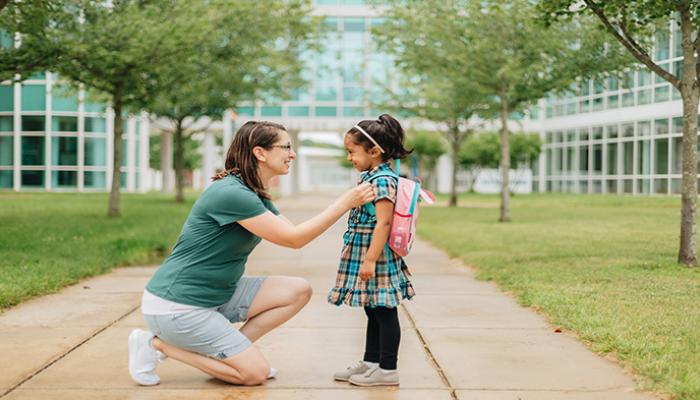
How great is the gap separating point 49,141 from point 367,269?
37172 millimetres

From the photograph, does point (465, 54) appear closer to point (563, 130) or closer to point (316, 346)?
point (316, 346)

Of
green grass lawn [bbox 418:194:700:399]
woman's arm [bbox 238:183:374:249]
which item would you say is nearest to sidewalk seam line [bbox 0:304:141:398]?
woman's arm [bbox 238:183:374:249]

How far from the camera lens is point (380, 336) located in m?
4.88

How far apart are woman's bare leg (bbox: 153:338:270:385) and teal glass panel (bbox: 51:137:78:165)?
3672 cm

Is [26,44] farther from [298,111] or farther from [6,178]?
[298,111]

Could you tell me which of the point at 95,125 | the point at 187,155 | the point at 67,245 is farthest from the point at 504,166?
the point at 187,155

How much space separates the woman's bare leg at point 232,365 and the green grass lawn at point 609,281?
80.5 inches

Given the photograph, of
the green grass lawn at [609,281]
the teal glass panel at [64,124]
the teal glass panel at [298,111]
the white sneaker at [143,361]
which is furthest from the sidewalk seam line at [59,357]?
the teal glass panel at [298,111]

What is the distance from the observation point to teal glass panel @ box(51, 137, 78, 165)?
129 feet

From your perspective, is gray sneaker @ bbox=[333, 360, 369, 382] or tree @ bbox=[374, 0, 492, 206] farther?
tree @ bbox=[374, 0, 492, 206]

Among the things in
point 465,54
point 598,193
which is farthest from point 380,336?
point 598,193

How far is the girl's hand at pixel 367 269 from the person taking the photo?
467 centimetres

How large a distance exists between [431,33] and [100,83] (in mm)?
7379

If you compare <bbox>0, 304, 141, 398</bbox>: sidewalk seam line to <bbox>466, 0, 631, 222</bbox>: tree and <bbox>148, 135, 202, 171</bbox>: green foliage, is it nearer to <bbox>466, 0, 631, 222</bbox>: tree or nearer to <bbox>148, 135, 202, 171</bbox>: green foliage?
<bbox>466, 0, 631, 222</bbox>: tree
